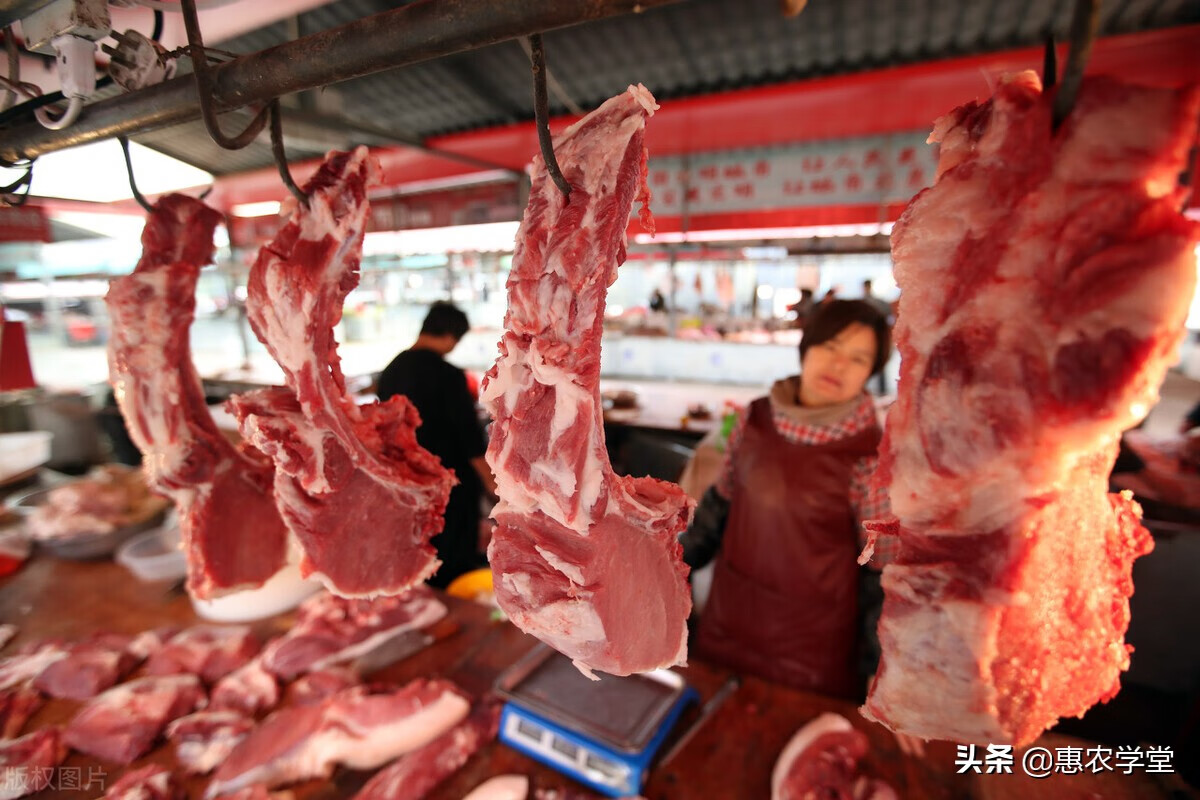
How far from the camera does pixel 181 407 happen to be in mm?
2086

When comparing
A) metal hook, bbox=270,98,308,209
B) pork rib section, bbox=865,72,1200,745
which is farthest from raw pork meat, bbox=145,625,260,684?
pork rib section, bbox=865,72,1200,745

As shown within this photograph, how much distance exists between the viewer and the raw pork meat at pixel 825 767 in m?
2.08

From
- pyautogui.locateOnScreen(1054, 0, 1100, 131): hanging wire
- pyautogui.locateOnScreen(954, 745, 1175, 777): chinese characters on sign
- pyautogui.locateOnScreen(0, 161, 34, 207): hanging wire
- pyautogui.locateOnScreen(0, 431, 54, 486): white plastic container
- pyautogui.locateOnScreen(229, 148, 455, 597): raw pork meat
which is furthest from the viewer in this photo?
pyautogui.locateOnScreen(0, 431, 54, 486): white plastic container

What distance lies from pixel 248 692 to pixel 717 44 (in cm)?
514

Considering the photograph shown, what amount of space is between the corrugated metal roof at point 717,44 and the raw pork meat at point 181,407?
4.46ft

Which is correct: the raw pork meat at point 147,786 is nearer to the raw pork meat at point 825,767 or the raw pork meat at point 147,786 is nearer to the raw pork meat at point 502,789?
the raw pork meat at point 502,789

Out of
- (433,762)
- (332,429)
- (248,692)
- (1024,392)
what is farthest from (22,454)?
(1024,392)

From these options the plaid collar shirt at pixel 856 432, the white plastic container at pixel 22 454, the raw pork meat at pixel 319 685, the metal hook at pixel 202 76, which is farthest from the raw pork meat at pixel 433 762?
the white plastic container at pixel 22 454

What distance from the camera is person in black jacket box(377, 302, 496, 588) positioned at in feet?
13.6

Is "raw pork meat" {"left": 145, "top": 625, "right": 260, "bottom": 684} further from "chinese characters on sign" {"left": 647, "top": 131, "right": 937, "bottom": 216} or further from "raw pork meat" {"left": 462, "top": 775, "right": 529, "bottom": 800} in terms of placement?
"chinese characters on sign" {"left": 647, "top": 131, "right": 937, "bottom": 216}

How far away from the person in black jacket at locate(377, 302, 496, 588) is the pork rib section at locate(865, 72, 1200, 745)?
11.0 ft

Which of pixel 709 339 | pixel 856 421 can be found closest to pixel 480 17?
pixel 856 421

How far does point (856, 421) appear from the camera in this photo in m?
3.12

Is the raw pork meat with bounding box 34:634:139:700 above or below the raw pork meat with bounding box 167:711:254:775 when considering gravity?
above
